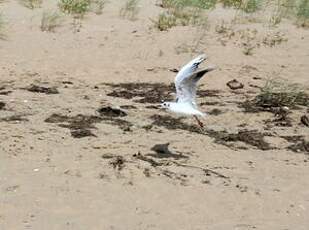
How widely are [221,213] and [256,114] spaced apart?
2.67 m

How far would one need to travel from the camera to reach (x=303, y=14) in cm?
1240

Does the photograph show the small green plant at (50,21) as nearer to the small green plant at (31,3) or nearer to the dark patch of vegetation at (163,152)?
the small green plant at (31,3)

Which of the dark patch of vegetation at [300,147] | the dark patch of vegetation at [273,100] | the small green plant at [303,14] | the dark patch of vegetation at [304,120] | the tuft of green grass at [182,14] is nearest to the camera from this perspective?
the dark patch of vegetation at [300,147]

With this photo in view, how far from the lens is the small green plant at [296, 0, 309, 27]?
12.2 m

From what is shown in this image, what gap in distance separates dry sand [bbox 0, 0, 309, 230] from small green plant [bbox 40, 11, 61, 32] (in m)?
0.12

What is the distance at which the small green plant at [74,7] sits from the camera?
36.5 feet

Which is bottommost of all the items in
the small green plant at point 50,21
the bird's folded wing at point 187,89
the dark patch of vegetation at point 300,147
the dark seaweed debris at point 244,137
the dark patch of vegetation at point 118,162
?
the dark seaweed debris at point 244,137

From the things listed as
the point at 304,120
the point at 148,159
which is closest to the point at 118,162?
the point at 148,159

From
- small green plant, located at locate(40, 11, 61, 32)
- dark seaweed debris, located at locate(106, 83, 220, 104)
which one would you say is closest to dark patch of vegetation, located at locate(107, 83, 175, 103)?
dark seaweed debris, located at locate(106, 83, 220, 104)

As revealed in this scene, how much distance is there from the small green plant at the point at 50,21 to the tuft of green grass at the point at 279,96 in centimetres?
321

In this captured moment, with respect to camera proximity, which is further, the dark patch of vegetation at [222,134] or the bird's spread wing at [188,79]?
the dark patch of vegetation at [222,134]

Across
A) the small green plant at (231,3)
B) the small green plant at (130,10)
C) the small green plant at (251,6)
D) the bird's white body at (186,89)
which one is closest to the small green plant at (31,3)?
the small green plant at (130,10)

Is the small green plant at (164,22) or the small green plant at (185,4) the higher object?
the small green plant at (185,4)

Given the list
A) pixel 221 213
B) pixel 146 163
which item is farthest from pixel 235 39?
pixel 221 213
